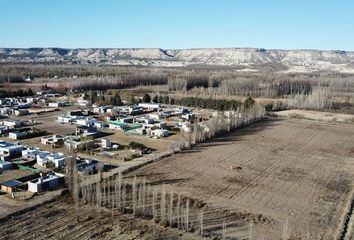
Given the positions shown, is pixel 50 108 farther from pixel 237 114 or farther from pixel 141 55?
pixel 141 55

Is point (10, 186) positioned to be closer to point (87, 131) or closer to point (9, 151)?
point (9, 151)

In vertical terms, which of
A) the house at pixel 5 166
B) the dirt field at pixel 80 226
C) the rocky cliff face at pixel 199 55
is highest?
the rocky cliff face at pixel 199 55

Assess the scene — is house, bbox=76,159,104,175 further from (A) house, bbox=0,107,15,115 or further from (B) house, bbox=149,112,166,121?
(A) house, bbox=0,107,15,115

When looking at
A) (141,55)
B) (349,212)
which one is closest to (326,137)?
(349,212)

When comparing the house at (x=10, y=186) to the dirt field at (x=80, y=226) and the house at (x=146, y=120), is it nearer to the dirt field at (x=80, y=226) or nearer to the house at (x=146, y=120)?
the dirt field at (x=80, y=226)

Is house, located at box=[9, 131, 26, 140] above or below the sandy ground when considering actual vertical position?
above

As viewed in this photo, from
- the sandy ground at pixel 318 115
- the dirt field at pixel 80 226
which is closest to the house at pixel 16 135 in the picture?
the dirt field at pixel 80 226

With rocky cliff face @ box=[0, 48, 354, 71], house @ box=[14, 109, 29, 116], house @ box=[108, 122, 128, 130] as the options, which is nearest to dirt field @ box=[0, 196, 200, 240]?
house @ box=[108, 122, 128, 130]
